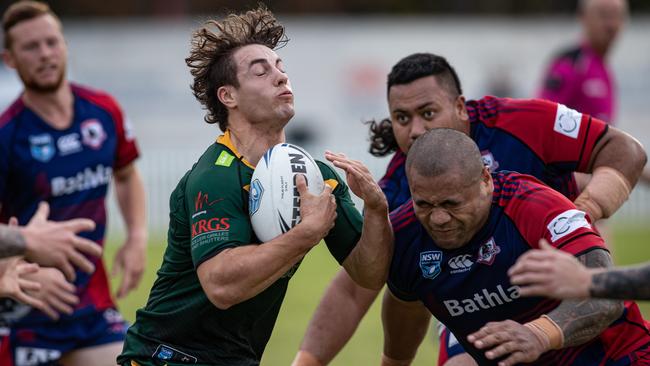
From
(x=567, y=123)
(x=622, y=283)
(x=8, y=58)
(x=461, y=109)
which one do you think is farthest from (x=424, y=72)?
(x=8, y=58)

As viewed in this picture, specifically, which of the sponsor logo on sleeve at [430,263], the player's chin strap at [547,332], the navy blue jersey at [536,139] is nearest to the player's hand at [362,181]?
the sponsor logo on sleeve at [430,263]

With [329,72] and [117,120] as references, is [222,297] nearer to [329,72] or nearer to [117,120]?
[117,120]

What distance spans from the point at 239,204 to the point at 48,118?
2951 millimetres

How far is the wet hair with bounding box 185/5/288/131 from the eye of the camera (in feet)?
17.4

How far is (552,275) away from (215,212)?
62.6 inches

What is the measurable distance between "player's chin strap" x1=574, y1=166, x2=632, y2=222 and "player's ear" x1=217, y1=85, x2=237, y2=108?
1923 millimetres

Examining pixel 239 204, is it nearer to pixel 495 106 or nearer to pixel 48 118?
pixel 495 106

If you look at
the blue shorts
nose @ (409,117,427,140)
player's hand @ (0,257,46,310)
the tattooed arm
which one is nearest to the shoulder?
the blue shorts

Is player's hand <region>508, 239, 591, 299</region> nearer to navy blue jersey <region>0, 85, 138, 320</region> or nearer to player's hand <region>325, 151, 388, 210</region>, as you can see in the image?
player's hand <region>325, 151, 388, 210</region>

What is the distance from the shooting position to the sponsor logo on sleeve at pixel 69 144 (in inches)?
287

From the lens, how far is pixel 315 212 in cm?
473

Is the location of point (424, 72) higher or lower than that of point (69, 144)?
higher

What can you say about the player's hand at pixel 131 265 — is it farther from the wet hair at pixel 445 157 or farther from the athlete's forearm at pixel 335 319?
the wet hair at pixel 445 157

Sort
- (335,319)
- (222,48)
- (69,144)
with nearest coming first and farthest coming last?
(222,48) < (335,319) < (69,144)
